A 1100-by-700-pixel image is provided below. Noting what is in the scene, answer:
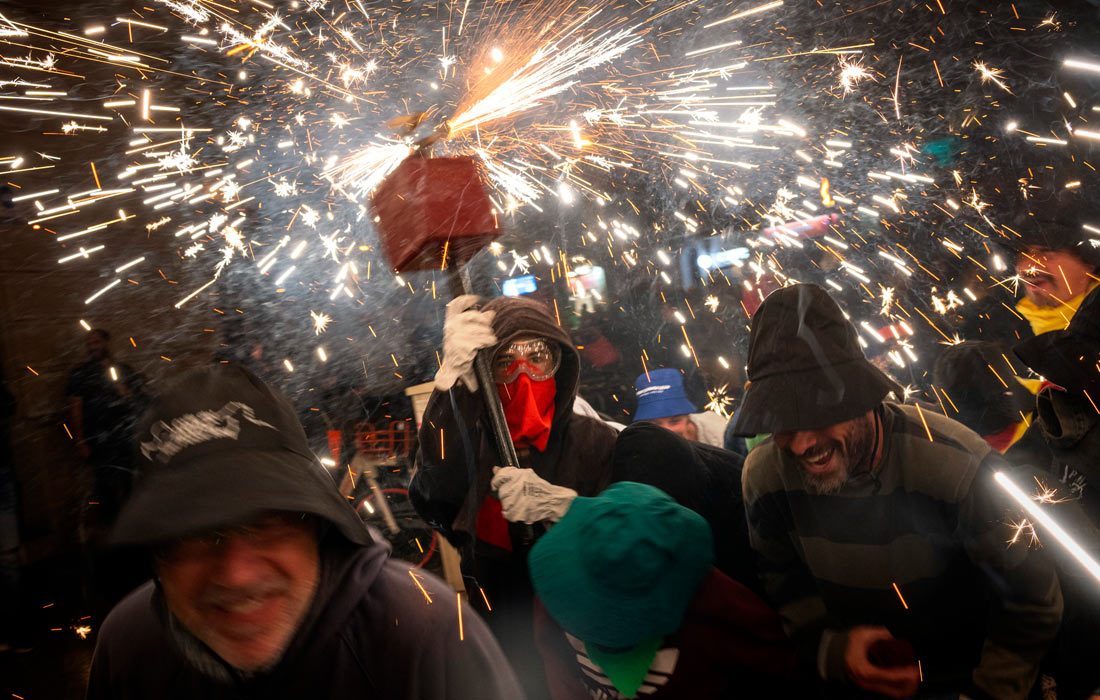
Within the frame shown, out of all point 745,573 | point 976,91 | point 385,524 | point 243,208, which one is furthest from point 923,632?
point 976,91

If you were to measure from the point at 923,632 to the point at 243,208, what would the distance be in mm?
6084

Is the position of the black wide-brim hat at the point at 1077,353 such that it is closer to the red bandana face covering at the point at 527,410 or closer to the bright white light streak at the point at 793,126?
the red bandana face covering at the point at 527,410

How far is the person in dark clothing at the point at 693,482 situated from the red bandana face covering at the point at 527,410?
379mm

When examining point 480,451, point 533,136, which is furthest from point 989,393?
point 533,136

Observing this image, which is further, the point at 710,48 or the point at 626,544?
the point at 710,48

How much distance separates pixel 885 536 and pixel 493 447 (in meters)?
1.62

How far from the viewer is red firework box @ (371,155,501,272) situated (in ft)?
7.62

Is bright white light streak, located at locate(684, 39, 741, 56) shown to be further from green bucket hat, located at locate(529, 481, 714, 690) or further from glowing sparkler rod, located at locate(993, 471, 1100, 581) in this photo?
green bucket hat, located at locate(529, 481, 714, 690)

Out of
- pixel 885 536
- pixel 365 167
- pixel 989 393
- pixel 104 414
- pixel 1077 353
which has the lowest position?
pixel 989 393

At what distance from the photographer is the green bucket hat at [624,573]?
69.0 inches

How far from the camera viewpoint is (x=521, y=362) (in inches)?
113

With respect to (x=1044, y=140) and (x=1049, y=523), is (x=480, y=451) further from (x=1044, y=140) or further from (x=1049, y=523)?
(x=1044, y=140)

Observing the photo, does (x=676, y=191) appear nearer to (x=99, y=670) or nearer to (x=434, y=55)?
(x=434, y=55)

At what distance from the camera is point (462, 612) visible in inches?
61.1
